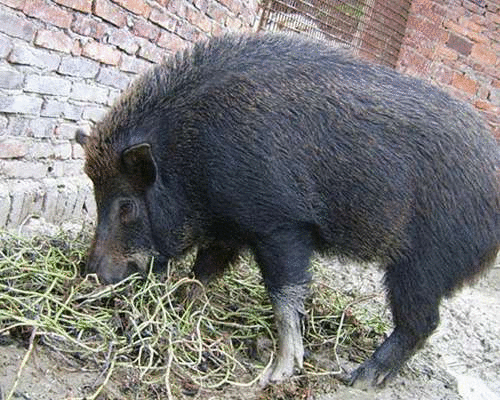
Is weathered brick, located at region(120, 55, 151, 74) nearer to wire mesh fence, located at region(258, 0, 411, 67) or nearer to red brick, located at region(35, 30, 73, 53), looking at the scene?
red brick, located at region(35, 30, 73, 53)

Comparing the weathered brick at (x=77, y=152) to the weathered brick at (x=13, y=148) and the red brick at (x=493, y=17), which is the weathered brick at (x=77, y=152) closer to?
the weathered brick at (x=13, y=148)

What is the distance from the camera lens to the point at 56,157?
17.7 ft

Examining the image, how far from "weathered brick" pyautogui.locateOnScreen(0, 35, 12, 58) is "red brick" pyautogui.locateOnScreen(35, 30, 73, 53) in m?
0.25

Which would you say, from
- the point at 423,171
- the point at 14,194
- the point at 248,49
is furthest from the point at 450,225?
the point at 14,194

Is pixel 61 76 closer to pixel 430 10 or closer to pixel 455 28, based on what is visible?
pixel 430 10

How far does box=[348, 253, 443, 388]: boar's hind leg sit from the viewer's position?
13.6ft

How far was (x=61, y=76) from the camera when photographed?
515 cm

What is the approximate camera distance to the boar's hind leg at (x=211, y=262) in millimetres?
4566

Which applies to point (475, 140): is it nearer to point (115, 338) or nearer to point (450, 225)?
point (450, 225)

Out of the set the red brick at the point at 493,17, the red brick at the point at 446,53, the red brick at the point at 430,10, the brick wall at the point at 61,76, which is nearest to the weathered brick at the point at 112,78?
the brick wall at the point at 61,76

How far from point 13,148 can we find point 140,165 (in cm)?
128

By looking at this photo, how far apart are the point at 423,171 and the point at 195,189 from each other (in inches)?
47.2

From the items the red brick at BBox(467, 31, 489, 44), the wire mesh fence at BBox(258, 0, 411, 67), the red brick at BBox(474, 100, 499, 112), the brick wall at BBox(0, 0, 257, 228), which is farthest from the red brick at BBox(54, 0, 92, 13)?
the red brick at BBox(474, 100, 499, 112)

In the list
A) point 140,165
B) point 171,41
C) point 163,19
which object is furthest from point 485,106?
point 140,165
